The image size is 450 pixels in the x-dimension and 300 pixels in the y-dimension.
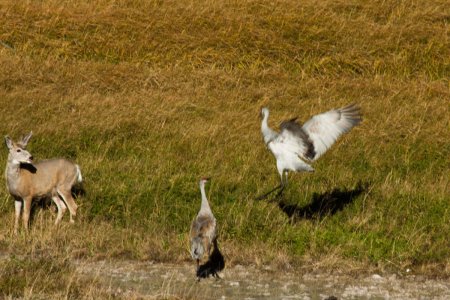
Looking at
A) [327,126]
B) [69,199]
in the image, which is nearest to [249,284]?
[327,126]

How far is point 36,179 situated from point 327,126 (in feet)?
12.1

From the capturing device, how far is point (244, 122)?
16.2m

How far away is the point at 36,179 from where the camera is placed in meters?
12.9

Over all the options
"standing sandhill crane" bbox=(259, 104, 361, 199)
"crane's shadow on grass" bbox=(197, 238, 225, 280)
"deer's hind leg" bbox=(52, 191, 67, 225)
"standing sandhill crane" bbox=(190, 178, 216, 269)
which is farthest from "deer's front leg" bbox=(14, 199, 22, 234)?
"standing sandhill crane" bbox=(259, 104, 361, 199)

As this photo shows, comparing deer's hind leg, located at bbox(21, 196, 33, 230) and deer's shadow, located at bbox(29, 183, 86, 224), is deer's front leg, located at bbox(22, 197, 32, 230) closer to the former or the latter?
deer's hind leg, located at bbox(21, 196, 33, 230)

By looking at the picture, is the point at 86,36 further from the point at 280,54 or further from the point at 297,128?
the point at 297,128

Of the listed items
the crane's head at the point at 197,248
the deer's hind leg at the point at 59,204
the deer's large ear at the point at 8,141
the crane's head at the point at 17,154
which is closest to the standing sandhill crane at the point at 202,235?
the crane's head at the point at 197,248

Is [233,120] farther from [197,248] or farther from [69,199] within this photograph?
[197,248]

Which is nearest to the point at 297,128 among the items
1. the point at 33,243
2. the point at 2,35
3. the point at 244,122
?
the point at 33,243

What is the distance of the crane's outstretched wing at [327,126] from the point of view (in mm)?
12070

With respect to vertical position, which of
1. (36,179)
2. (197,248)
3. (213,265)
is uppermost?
(36,179)

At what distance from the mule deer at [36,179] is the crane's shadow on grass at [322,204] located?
2.62 metres

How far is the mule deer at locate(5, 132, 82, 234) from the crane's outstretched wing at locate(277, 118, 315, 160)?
280 centimetres

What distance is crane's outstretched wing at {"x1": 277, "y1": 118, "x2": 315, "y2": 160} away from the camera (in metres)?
→ 12.0
